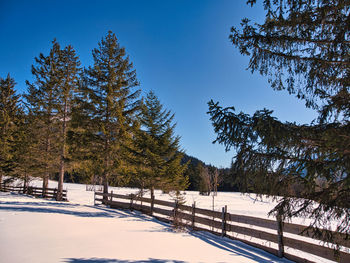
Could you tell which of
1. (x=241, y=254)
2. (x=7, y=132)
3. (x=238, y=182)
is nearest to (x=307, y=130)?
(x=238, y=182)

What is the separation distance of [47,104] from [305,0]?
20.6 m

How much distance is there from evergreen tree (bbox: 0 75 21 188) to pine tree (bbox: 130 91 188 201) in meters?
16.3

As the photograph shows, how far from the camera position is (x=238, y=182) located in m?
4.49

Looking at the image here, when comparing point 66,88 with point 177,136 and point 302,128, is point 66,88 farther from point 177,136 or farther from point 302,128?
point 302,128

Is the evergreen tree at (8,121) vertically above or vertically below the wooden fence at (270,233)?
above

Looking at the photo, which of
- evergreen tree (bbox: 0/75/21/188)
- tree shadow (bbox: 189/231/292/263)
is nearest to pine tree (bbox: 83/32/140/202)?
tree shadow (bbox: 189/231/292/263)

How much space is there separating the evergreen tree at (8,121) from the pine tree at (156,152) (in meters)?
16.3

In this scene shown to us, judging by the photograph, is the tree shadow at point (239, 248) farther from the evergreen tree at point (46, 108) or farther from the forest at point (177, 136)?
the evergreen tree at point (46, 108)

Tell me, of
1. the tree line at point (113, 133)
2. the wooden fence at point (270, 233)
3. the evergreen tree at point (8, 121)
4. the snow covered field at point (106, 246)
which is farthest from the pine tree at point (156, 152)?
the evergreen tree at point (8, 121)

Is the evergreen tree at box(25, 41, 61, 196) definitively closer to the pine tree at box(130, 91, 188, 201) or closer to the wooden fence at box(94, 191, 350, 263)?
the pine tree at box(130, 91, 188, 201)

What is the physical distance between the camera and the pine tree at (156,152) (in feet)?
48.1

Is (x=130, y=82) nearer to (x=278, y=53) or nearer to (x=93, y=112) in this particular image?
(x=93, y=112)

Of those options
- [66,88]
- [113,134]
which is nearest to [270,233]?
[113,134]

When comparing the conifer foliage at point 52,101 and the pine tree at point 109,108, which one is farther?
the conifer foliage at point 52,101
